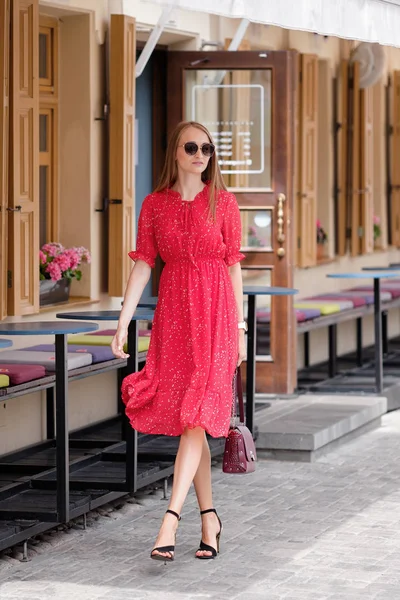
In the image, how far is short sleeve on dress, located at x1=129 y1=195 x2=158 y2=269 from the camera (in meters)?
5.67

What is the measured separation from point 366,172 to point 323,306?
2.54m

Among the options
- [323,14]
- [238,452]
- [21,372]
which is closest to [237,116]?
[323,14]

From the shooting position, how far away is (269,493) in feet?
23.1

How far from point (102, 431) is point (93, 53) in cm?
216

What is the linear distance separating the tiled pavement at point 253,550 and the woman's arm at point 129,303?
855mm

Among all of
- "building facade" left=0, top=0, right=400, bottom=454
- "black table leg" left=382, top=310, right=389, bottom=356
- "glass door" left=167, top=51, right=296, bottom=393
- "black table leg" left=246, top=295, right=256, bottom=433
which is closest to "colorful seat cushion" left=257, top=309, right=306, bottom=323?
"glass door" left=167, top=51, right=296, bottom=393

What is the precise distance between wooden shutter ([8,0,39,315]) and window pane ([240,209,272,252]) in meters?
2.40

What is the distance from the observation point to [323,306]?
10633 millimetres

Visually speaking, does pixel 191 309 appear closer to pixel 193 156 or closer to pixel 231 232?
pixel 231 232

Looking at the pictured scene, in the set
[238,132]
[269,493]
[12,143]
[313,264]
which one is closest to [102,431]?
[269,493]

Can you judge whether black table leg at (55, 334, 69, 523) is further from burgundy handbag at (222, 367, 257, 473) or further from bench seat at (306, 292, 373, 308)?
bench seat at (306, 292, 373, 308)

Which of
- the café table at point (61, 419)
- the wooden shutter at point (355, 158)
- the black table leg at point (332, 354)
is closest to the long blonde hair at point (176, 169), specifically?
the café table at point (61, 419)

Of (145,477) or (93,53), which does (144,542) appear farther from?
(93,53)

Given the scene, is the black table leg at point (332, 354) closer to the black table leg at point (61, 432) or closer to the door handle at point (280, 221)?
the door handle at point (280, 221)
